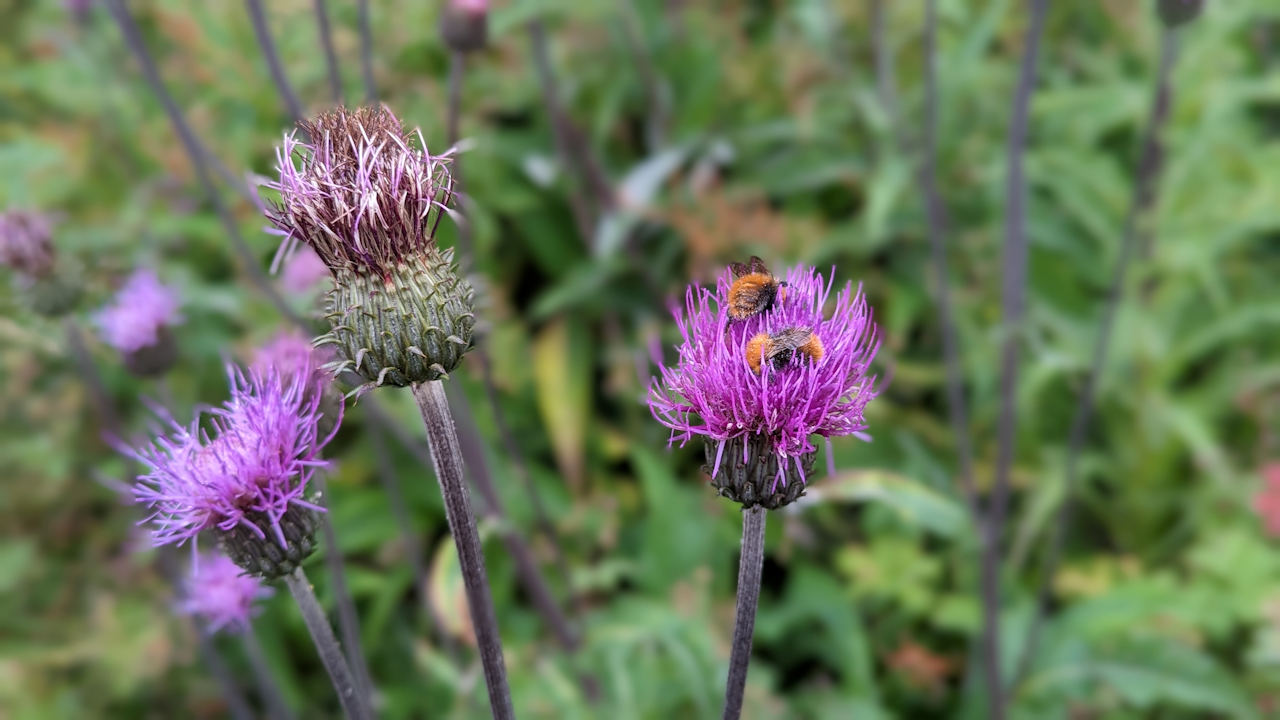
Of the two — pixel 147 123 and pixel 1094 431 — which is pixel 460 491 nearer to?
pixel 1094 431

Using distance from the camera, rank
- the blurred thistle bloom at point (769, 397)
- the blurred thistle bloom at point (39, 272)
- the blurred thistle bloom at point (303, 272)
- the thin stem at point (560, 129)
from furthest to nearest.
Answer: the thin stem at point (560, 129) < the blurred thistle bloom at point (303, 272) < the blurred thistle bloom at point (39, 272) < the blurred thistle bloom at point (769, 397)

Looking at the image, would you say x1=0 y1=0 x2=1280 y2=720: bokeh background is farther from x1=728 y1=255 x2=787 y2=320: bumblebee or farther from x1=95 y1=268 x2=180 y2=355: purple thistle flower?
x1=728 y1=255 x2=787 y2=320: bumblebee

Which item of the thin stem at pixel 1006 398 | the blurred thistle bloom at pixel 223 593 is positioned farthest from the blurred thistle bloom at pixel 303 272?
the thin stem at pixel 1006 398

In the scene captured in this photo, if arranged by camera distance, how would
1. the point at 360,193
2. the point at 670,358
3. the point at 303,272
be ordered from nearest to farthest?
the point at 360,193 → the point at 303,272 → the point at 670,358

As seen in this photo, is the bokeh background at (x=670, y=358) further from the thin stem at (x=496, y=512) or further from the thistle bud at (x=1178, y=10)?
the thistle bud at (x=1178, y=10)

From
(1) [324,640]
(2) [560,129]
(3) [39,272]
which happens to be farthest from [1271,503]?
(3) [39,272]

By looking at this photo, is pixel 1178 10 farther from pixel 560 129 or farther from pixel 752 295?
pixel 560 129
